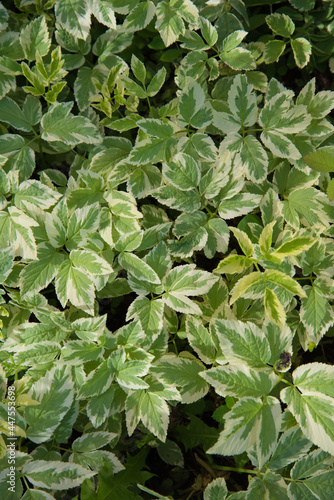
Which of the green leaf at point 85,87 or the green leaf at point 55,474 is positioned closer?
the green leaf at point 55,474

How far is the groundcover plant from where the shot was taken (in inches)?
60.4

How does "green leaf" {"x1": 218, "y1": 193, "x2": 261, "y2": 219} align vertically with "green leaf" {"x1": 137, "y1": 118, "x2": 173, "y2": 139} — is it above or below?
below

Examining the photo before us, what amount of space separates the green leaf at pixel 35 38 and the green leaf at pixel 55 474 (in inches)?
67.7

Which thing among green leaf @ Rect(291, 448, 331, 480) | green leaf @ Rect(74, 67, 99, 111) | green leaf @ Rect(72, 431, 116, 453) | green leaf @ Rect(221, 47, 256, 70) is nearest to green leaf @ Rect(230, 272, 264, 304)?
green leaf @ Rect(291, 448, 331, 480)

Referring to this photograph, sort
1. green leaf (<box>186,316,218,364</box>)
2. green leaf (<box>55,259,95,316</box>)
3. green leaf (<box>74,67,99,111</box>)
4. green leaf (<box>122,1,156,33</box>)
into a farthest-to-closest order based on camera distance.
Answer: green leaf (<box>74,67,99,111</box>), green leaf (<box>122,1,156,33</box>), green leaf (<box>186,316,218,364</box>), green leaf (<box>55,259,95,316</box>)

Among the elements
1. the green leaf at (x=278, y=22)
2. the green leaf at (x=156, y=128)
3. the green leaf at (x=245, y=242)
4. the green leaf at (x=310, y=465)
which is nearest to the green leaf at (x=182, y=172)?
the green leaf at (x=156, y=128)

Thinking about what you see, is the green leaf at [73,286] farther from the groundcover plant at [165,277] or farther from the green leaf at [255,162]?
the green leaf at [255,162]

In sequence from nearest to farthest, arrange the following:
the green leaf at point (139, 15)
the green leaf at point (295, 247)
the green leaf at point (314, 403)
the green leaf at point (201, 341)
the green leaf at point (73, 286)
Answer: the green leaf at point (314, 403), the green leaf at point (295, 247), the green leaf at point (73, 286), the green leaf at point (201, 341), the green leaf at point (139, 15)

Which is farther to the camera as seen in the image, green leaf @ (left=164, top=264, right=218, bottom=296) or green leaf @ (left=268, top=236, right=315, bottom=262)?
green leaf @ (left=164, top=264, right=218, bottom=296)

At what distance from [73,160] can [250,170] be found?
3.15 feet

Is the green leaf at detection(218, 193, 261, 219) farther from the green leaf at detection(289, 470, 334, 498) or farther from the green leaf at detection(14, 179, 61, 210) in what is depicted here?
the green leaf at detection(289, 470, 334, 498)

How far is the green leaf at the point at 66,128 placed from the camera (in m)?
1.81

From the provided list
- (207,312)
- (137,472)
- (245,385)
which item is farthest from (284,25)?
(137,472)

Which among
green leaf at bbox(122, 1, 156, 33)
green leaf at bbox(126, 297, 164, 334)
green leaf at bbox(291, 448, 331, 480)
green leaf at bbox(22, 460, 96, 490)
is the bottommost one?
green leaf at bbox(291, 448, 331, 480)
